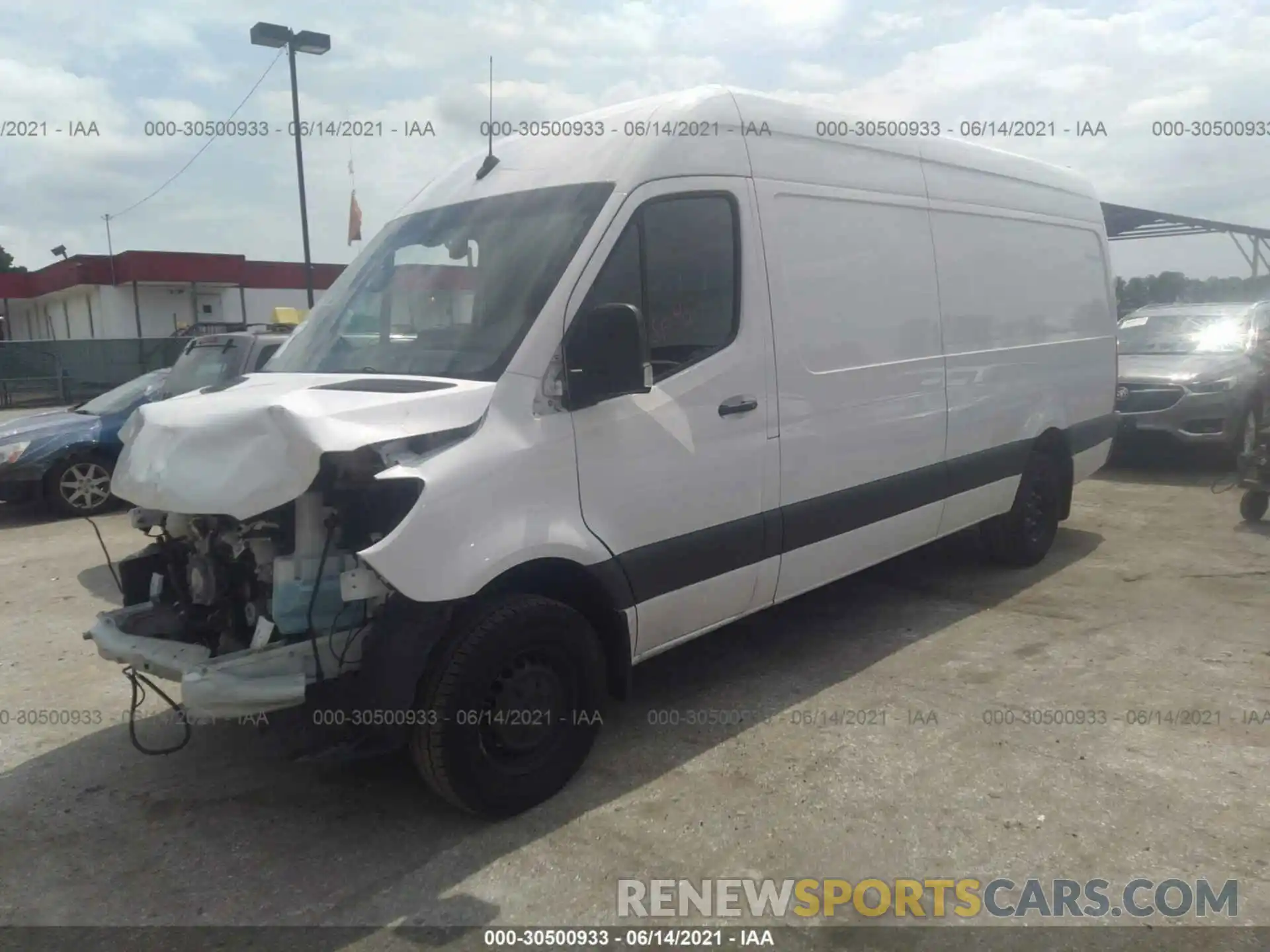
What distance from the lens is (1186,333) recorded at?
11102mm

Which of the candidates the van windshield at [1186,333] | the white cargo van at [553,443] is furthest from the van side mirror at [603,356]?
the van windshield at [1186,333]

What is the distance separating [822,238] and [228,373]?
580 cm

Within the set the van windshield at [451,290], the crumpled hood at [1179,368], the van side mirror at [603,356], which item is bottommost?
the crumpled hood at [1179,368]

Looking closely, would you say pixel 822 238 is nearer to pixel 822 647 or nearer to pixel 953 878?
pixel 822 647

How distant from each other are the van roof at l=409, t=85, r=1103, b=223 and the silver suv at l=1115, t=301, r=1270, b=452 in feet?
15.7

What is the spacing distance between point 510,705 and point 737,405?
1.59 meters

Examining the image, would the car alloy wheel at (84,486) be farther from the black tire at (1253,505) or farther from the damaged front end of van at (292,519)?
the black tire at (1253,505)

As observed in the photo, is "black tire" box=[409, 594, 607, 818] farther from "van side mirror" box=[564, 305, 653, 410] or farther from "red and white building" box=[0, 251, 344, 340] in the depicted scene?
"red and white building" box=[0, 251, 344, 340]

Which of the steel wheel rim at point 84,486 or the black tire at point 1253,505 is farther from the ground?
the steel wheel rim at point 84,486

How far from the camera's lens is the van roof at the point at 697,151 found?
3.90 metres

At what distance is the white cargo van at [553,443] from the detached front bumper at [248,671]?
0.03 ft

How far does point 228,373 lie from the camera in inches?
328

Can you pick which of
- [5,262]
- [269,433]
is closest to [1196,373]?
[269,433]

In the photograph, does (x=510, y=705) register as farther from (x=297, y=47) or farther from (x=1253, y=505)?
(x=297, y=47)
